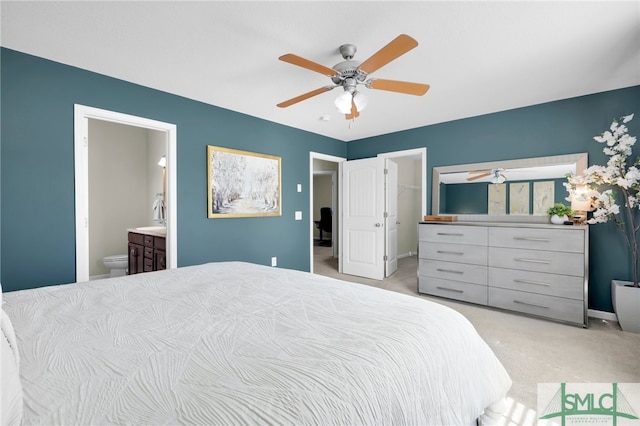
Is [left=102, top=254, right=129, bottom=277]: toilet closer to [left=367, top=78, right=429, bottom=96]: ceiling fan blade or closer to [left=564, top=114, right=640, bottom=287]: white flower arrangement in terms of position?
[left=367, top=78, right=429, bottom=96]: ceiling fan blade

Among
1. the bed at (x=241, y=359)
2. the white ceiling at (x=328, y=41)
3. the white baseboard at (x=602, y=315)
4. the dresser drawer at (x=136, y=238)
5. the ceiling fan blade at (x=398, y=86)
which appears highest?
the white ceiling at (x=328, y=41)

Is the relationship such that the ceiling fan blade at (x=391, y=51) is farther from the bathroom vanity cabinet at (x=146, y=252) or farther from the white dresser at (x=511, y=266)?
the bathroom vanity cabinet at (x=146, y=252)

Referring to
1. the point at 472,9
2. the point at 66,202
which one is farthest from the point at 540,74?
the point at 66,202

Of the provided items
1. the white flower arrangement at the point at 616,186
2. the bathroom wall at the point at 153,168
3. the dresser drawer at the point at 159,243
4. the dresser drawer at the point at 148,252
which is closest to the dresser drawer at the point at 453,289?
the white flower arrangement at the point at 616,186

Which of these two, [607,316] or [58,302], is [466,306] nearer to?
[607,316]

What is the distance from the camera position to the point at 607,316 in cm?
304

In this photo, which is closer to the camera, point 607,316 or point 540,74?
point 540,74

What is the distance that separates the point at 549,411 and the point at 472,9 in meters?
2.43

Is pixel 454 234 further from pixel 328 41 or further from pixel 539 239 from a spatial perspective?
pixel 328 41

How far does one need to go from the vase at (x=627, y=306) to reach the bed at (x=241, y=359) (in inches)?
97.4

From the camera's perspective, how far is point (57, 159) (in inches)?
95.3

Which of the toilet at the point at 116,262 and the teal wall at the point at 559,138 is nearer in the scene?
the teal wall at the point at 559,138

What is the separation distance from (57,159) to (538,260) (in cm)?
459

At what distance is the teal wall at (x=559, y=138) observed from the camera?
302 centimetres
